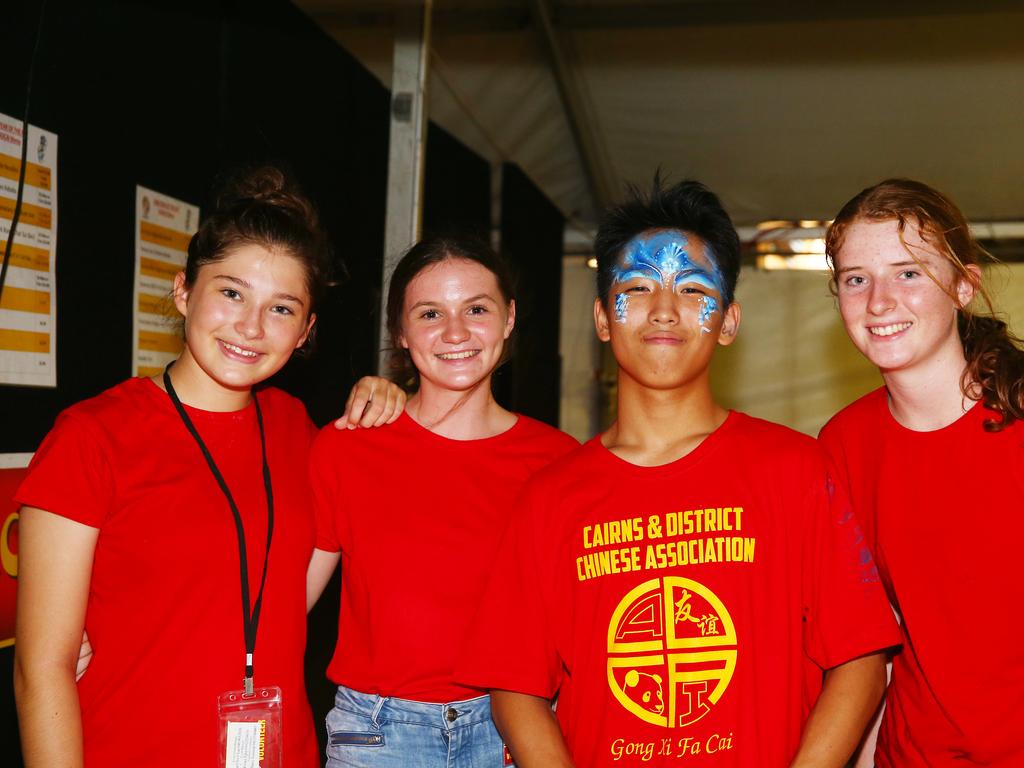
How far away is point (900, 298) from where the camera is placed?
1824 millimetres

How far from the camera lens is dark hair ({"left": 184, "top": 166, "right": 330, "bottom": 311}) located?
189 cm

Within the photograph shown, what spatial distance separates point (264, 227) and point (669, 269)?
81 centimetres

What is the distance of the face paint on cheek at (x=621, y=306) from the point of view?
6.27 feet

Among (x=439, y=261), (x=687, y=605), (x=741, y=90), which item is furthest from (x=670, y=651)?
(x=741, y=90)

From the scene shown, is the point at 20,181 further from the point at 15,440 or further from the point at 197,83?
the point at 197,83

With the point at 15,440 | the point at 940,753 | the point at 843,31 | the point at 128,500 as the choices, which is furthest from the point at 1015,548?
the point at 843,31

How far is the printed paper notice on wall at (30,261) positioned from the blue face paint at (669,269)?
1.24m

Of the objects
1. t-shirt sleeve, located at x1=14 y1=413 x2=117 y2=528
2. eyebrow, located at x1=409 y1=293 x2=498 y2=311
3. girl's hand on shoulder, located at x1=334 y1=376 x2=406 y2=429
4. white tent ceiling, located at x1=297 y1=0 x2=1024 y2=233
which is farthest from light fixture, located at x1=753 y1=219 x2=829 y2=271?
t-shirt sleeve, located at x1=14 y1=413 x2=117 y2=528

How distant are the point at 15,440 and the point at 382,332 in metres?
1.67

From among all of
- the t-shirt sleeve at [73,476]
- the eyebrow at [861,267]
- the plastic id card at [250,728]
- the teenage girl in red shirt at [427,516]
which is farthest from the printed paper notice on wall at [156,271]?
the eyebrow at [861,267]

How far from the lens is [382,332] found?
11.7 ft

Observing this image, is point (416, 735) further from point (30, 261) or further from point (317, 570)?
point (30, 261)

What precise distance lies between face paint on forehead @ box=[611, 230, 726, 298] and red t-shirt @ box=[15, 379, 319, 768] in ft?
2.88

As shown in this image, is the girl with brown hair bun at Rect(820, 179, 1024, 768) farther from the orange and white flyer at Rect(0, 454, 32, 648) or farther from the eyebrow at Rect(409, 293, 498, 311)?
the orange and white flyer at Rect(0, 454, 32, 648)
